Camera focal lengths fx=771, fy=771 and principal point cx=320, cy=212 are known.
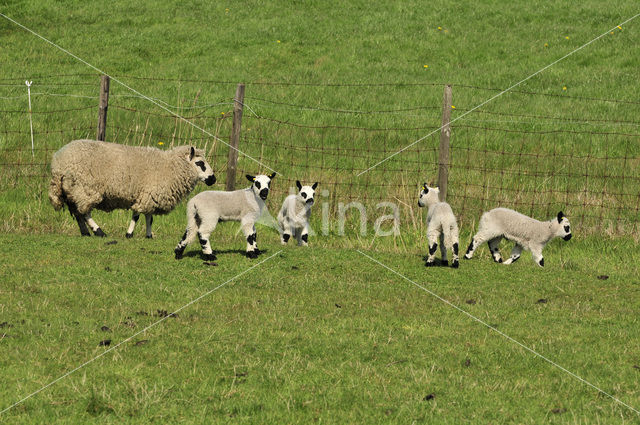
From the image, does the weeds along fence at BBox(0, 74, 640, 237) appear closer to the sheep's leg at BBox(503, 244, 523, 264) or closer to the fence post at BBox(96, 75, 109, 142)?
the fence post at BBox(96, 75, 109, 142)

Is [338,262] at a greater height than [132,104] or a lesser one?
lesser

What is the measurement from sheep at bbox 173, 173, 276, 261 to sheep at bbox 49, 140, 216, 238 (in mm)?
1905

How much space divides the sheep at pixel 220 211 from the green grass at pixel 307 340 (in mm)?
266

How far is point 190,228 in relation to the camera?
423 inches

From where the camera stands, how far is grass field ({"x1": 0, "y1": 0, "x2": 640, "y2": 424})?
6.19 meters

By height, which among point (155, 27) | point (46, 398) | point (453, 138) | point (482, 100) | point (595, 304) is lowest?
point (46, 398)

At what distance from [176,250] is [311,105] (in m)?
13.5

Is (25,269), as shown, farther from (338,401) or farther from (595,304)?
(595,304)

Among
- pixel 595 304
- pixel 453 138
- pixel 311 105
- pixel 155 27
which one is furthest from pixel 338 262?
pixel 155 27

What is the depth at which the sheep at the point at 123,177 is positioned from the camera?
12648 mm

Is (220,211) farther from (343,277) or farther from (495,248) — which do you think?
(495,248)

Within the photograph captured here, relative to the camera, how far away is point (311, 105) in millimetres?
23641

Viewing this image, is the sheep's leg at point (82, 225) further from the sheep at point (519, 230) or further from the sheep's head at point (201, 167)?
the sheep at point (519, 230)

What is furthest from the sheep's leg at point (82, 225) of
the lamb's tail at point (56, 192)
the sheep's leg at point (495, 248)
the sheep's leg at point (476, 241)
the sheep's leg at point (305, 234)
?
the sheep's leg at point (495, 248)
